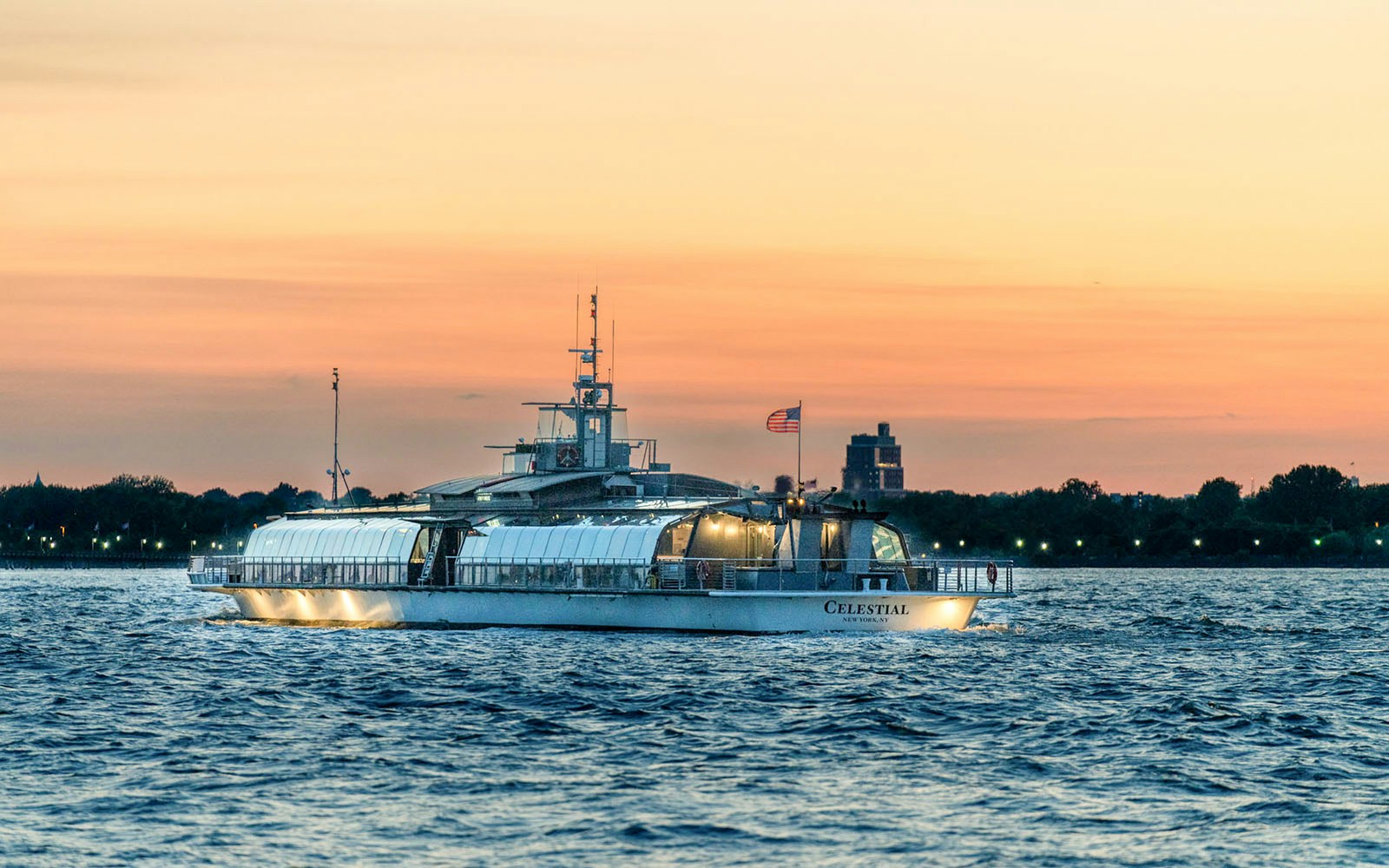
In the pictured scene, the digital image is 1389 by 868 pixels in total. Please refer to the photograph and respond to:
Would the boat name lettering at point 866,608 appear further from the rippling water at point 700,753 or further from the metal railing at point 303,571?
the metal railing at point 303,571

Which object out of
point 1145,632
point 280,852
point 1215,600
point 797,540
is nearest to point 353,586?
point 797,540

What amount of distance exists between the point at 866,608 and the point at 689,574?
10001 mm

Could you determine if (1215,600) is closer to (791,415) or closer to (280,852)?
(791,415)

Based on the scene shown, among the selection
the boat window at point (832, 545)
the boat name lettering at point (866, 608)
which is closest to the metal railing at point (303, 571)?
the boat window at point (832, 545)

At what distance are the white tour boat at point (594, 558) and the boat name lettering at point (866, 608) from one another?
51 millimetres

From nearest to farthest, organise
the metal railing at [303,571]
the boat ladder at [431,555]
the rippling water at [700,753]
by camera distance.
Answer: the rippling water at [700,753]
the boat ladder at [431,555]
the metal railing at [303,571]

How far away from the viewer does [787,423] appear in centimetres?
8938

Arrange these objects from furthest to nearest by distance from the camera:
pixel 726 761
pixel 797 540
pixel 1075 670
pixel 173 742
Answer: pixel 797 540 < pixel 1075 670 < pixel 173 742 < pixel 726 761

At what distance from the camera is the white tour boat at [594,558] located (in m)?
81.2

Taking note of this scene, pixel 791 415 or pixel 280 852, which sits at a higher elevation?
pixel 791 415

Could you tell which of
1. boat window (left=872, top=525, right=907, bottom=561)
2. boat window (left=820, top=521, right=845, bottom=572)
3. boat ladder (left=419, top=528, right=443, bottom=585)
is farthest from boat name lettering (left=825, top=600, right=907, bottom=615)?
boat ladder (left=419, top=528, right=443, bottom=585)

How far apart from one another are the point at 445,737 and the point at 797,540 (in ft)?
133

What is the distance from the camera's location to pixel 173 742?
154 ft

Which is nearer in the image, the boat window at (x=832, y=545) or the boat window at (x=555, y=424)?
the boat window at (x=832, y=545)
